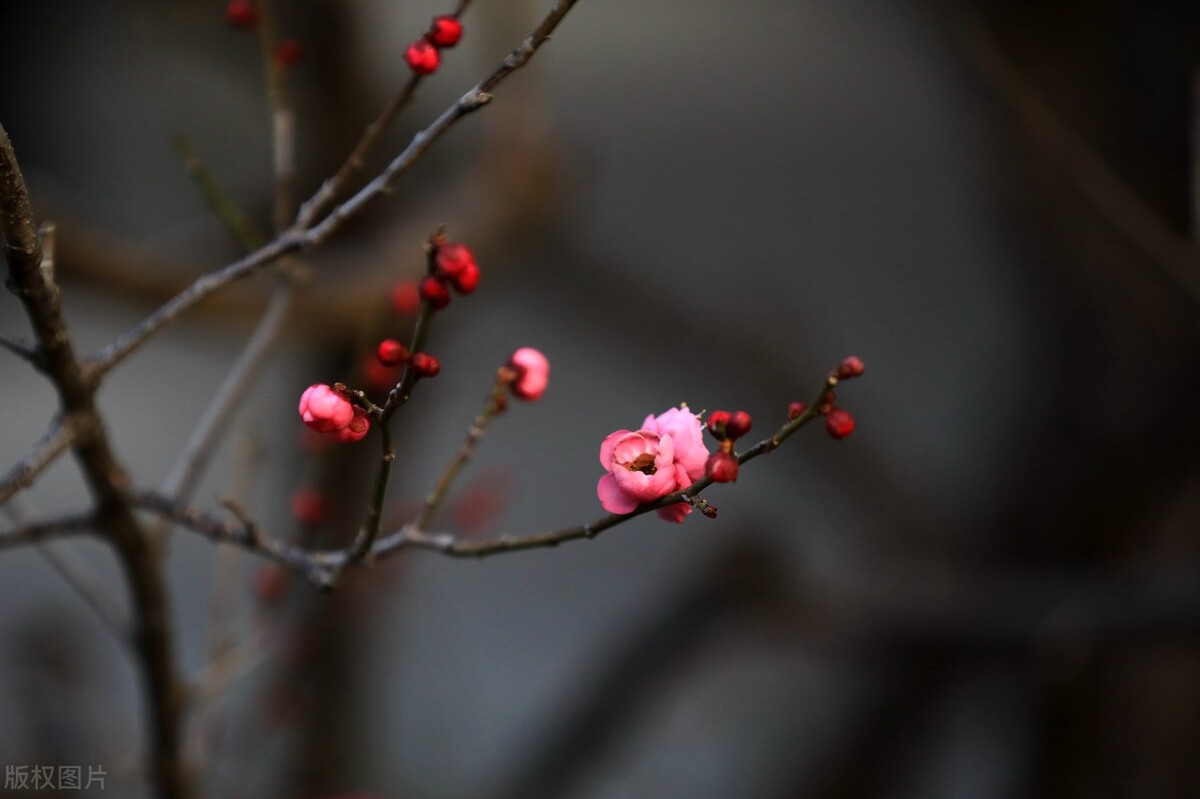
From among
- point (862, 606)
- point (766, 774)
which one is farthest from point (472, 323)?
point (766, 774)

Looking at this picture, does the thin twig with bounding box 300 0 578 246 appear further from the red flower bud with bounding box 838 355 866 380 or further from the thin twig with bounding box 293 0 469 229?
the red flower bud with bounding box 838 355 866 380

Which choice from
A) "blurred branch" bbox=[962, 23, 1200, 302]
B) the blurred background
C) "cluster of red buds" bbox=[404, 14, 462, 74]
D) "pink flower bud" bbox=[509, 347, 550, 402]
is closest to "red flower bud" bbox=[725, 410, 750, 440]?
"pink flower bud" bbox=[509, 347, 550, 402]

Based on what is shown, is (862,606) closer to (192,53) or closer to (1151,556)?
(1151,556)

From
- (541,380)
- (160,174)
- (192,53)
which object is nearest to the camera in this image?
(541,380)

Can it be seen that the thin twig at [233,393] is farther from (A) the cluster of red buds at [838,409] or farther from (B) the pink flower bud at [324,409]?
(A) the cluster of red buds at [838,409]

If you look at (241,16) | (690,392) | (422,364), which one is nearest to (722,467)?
(422,364)
